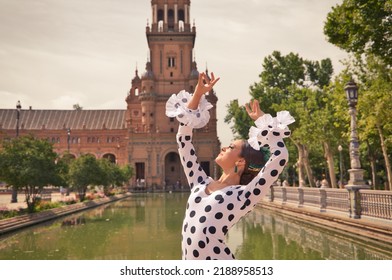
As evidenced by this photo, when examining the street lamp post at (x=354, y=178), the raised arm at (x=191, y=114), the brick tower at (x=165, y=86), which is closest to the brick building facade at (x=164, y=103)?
the brick tower at (x=165, y=86)

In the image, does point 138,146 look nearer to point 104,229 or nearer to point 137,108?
point 137,108

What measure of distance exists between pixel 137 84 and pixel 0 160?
186ft

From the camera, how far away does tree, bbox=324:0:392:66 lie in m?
11.0

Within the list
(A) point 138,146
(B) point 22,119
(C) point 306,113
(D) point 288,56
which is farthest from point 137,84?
(C) point 306,113

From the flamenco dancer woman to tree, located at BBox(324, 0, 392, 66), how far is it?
25.4 ft

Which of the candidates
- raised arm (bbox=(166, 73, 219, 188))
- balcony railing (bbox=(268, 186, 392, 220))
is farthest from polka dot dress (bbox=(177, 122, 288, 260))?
balcony railing (bbox=(268, 186, 392, 220))

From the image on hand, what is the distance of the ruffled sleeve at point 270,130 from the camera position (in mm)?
3912

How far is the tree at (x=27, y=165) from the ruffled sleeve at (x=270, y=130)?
16.8m

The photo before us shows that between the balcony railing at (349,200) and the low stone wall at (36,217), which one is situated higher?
the balcony railing at (349,200)

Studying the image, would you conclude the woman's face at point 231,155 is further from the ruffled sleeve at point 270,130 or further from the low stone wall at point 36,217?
the low stone wall at point 36,217

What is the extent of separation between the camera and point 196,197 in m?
4.09

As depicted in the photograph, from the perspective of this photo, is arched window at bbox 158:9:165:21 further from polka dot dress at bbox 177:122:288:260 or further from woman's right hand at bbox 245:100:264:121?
polka dot dress at bbox 177:122:288:260

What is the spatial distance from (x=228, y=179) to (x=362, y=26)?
31.0ft

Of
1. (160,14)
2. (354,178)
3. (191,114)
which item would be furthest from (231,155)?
(160,14)
